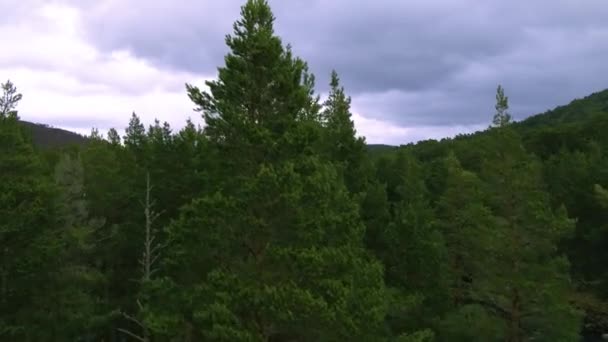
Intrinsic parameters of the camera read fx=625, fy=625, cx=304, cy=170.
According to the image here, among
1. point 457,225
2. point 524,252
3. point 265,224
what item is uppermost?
point 265,224

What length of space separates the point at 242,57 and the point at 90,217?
19077 millimetres

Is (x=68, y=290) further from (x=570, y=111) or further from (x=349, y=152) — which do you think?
(x=570, y=111)

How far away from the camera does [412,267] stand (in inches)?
974

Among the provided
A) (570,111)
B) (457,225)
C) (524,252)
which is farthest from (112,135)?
(570,111)

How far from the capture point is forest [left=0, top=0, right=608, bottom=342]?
13.8 metres

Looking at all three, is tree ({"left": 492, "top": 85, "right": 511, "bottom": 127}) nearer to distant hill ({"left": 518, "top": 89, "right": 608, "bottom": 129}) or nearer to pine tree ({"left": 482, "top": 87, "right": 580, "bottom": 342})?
pine tree ({"left": 482, "top": 87, "right": 580, "bottom": 342})

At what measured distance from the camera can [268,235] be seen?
14219mm

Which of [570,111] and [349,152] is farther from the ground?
[570,111]

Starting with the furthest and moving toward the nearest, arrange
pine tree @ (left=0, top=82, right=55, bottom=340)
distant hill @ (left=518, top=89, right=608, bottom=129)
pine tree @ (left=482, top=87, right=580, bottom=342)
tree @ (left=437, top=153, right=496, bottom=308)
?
1. distant hill @ (left=518, top=89, right=608, bottom=129)
2. tree @ (left=437, top=153, right=496, bottom=308)
3. pine tree @ (left=482, top=87, right=580, bottom=342)
4. pine tree @ (left=0, top=82, right=55, bottom=340)

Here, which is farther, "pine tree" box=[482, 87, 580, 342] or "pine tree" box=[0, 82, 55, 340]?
"pine tree" box=[482, 87, 580, 342]

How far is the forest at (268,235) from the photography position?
13750mm

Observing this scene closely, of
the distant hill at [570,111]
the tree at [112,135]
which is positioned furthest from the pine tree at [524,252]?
the distant hill at [570,111]

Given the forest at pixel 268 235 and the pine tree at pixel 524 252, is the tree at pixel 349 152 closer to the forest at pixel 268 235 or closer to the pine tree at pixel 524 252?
the forest at pixel 268 235

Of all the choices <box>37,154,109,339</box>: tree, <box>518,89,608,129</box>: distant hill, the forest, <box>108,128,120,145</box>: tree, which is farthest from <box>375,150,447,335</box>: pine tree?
<box>518,89,608,129</box>: distant hill
